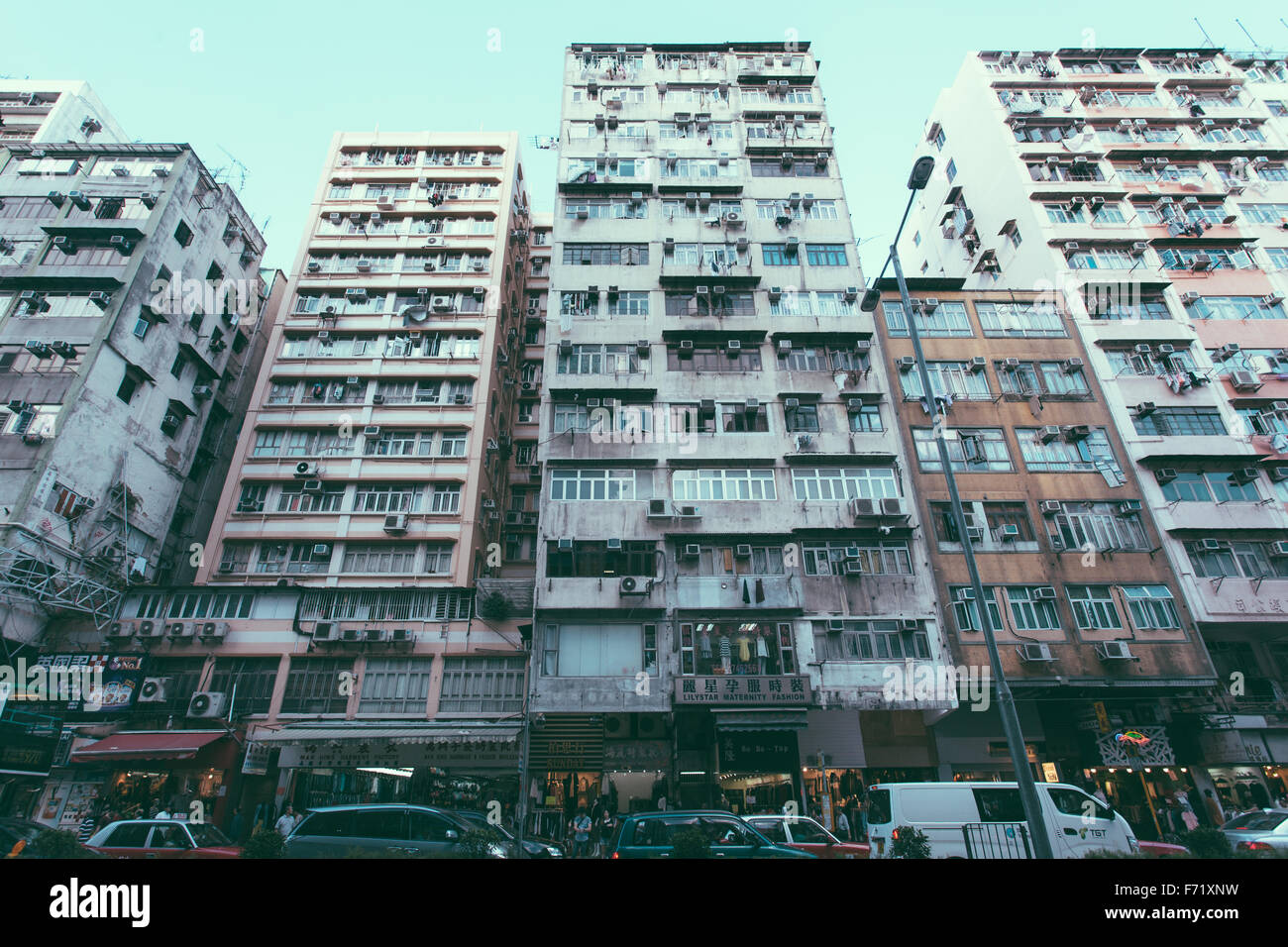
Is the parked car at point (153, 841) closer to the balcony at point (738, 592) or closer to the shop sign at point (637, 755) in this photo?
the shop sign at point (637, 755)

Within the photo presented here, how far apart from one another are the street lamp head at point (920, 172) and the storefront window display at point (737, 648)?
574 inches

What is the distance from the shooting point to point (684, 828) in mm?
13344

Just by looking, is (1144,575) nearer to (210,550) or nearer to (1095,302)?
(1095,302)

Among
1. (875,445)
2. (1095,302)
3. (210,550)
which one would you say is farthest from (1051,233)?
(210,550)

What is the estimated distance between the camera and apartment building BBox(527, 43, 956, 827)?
2208 cm

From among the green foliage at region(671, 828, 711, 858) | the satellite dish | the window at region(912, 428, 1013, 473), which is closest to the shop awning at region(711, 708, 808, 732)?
the green foliage at region(671, 828, 711, 858)

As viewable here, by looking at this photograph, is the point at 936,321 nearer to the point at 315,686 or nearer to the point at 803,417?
the point at 803,417

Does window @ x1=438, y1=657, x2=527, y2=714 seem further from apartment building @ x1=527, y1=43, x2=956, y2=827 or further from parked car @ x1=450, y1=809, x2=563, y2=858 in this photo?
parked car @ x1=450, y1=809, x2=563, y2=858

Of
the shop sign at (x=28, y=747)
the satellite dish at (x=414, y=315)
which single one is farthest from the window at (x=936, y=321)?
the shop sign at (x=28, y=747)

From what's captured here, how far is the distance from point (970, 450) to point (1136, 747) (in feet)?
39.4

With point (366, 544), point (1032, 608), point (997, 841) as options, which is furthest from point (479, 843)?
point (1032, 608)

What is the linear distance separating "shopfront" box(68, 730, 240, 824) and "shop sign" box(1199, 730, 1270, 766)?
116 ft

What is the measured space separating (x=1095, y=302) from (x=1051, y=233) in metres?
4.40

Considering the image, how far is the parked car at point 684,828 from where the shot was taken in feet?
41.9
